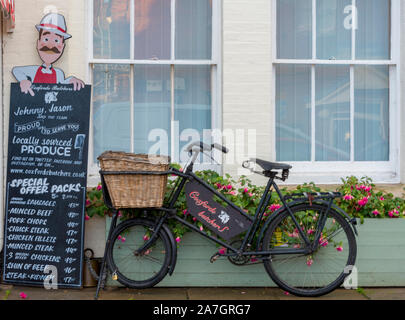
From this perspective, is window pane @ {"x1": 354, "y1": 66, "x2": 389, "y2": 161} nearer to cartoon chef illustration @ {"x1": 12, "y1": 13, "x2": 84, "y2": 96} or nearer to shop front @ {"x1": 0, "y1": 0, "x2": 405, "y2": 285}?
shop front @ {"x1": 0, "y1": 0, "x2": 405, "y2": 285}

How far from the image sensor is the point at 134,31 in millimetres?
5734

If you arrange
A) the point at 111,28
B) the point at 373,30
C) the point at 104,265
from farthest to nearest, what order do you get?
the point at 373,30, the point at 111,28, the point at 104,265

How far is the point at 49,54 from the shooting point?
549 cm

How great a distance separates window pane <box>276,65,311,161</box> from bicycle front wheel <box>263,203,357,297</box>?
89cm

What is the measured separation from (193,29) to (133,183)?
1863 mm

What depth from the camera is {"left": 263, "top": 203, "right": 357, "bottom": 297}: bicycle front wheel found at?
16.4ft

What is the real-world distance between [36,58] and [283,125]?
8.28 ft

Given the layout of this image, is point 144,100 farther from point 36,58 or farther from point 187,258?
point 187,258

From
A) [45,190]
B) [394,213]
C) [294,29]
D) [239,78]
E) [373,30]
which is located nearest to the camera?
[45,190]

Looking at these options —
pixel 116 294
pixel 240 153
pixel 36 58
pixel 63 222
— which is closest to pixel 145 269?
pixel 116 294

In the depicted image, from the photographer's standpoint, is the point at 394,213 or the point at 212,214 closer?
the point at 212,214

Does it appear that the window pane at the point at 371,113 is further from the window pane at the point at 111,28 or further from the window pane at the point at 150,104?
the window pane at the point at 111,28

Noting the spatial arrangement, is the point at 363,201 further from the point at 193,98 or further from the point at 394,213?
the point at 193,98

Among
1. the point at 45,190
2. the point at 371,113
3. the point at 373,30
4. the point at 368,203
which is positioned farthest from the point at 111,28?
the point at 368,203
